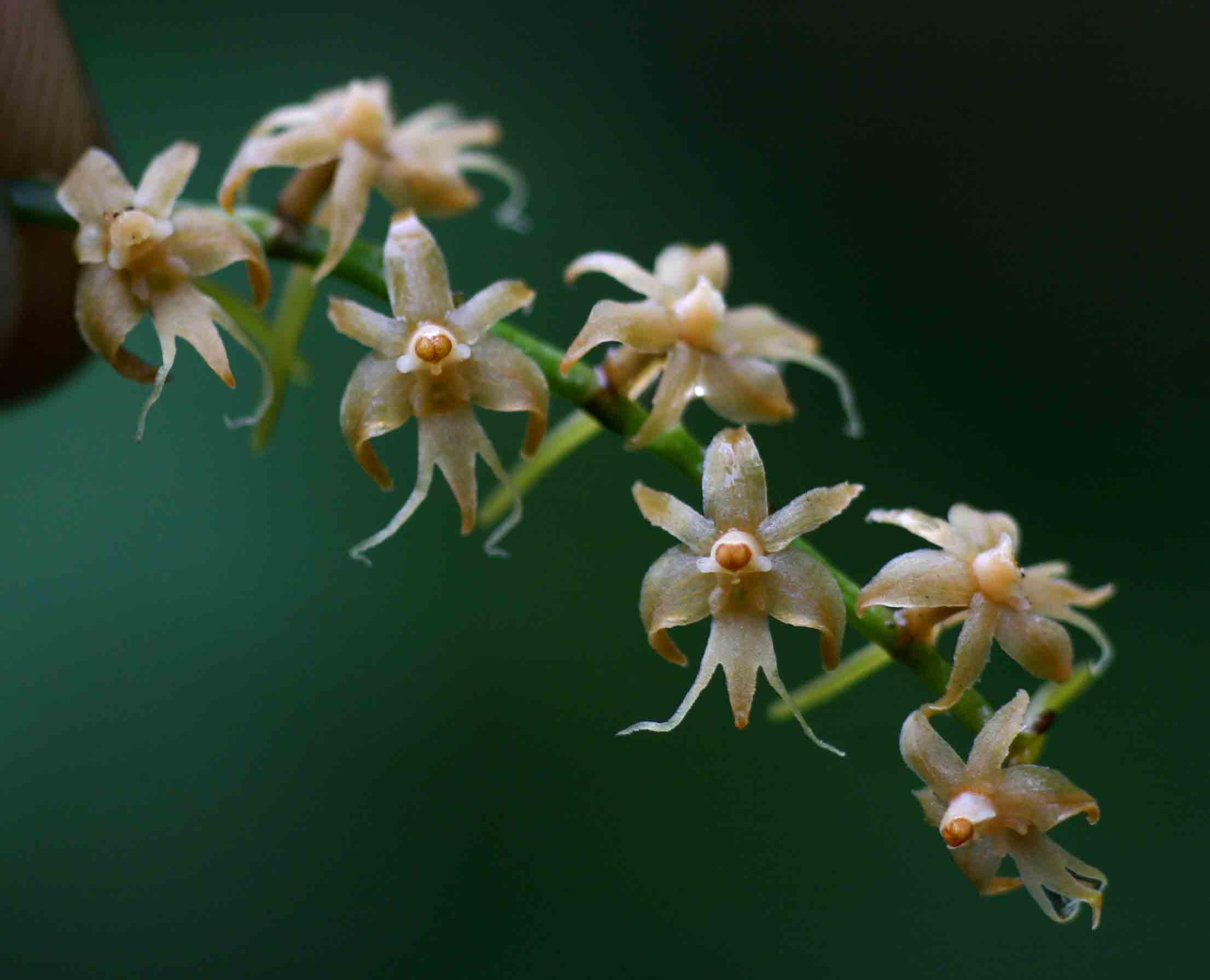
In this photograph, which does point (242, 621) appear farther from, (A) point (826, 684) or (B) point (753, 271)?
(A) point (826, 684)

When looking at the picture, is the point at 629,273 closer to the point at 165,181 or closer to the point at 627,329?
the point at 627,329

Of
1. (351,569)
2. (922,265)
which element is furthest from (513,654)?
(922,265)

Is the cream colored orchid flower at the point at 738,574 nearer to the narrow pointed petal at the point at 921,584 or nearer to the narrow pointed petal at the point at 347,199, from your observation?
the narrow pointed petal at the point at 921,584

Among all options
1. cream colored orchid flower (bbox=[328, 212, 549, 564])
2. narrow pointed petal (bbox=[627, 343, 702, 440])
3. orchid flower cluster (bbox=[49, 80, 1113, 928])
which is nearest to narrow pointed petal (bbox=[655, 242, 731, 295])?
orchid flower cluster (bbox=[49, 80, 1113, 928])

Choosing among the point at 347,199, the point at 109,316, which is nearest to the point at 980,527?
the point at 347,199

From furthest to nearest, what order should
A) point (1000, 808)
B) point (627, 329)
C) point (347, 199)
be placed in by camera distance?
point (347, 199) < point (627, 329) < point (1000, 808)

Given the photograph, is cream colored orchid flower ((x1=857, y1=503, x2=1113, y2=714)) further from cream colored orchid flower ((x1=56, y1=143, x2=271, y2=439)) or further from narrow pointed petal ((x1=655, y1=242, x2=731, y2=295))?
cream colored orchid flower ((x1=56, y1=143, x2=271, y2=439))
